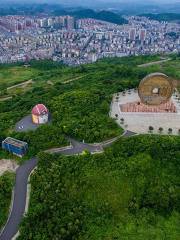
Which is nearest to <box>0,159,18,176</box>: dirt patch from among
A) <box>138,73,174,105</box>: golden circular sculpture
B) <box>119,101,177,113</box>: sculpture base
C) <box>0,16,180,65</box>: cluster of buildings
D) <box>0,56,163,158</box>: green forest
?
<box>0,56,163,158</box>: green forest

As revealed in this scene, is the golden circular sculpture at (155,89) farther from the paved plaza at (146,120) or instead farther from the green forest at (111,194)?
the green forest at (111,194)

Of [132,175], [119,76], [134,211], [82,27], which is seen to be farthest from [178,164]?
[82,27]

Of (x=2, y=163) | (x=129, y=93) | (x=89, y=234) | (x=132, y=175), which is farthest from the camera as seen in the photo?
(x=129, y=93)

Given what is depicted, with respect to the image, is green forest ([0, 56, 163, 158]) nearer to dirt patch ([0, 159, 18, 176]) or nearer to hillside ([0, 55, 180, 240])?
hillside ([0, 55, 180, 240])

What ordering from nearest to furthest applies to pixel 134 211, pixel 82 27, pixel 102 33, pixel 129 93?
pixel 134 211
pixel 129 93
pixel 102 33
pixel 82 27

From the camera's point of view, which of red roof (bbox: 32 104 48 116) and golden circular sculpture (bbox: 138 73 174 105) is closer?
red roof (bbox: 32 104 48 116)

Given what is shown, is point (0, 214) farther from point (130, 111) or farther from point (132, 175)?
point (130, 111)
